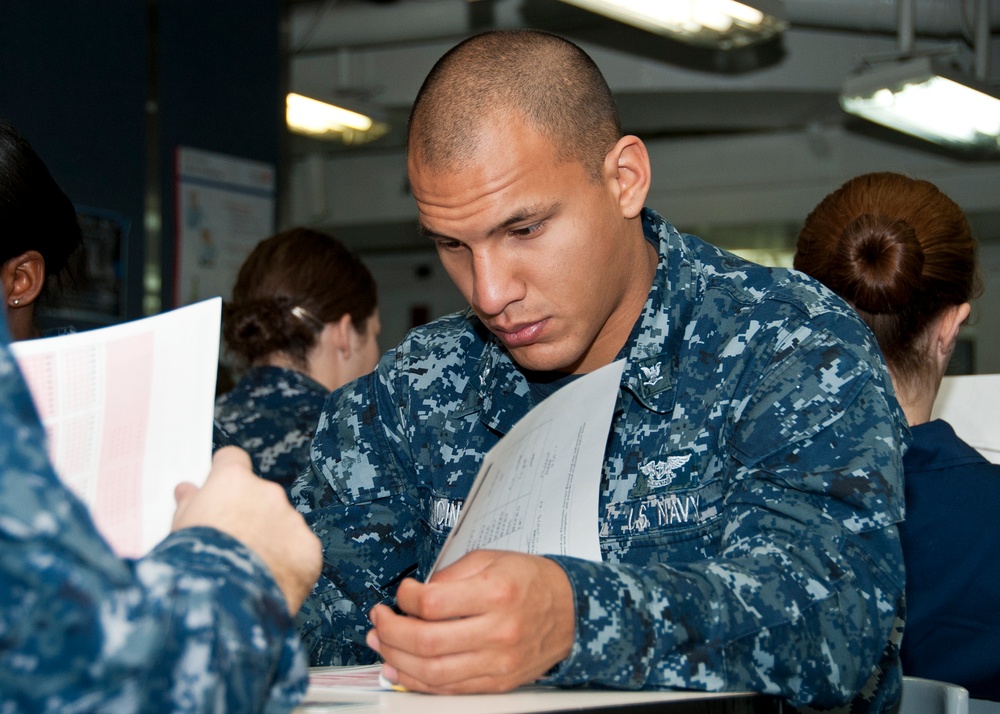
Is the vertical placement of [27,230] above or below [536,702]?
above

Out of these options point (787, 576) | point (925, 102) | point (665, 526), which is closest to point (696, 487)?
point (665, 526)

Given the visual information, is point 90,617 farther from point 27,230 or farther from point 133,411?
point 27,230

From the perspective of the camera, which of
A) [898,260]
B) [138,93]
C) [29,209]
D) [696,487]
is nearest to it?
[696,487]

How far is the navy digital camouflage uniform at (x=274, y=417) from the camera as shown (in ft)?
8.21

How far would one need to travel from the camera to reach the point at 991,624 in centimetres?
167

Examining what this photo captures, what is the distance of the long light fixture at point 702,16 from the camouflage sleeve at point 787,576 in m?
2.94

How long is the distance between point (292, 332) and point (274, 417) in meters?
0.24

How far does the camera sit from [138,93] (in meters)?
3.38

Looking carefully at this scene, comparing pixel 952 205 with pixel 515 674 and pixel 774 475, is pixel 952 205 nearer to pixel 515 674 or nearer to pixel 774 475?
pixel 774 475

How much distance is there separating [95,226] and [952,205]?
2.36 metres

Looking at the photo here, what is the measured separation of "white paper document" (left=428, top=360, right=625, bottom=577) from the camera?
96 centimetres

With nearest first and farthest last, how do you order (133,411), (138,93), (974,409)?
(133,411)
(974,409)
(138,93)

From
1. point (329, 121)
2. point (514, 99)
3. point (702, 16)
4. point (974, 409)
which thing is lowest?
point (974, 409)

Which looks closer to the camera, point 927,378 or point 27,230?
point 27,230
